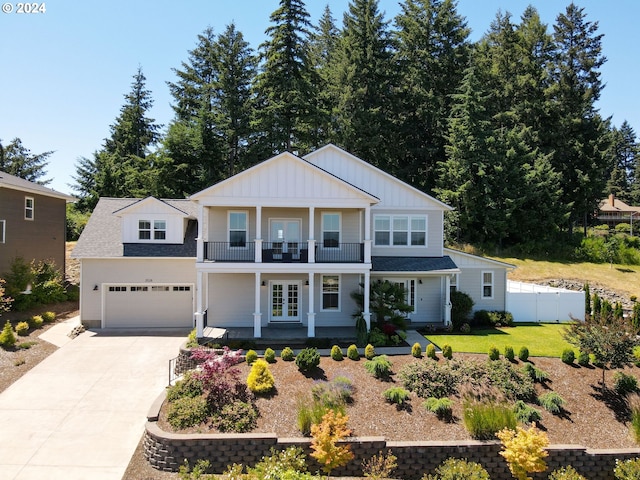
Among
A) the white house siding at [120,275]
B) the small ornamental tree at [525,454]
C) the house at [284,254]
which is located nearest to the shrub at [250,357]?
the house at [284,254]

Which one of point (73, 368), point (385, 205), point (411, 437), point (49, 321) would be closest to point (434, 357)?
point (411, 437)

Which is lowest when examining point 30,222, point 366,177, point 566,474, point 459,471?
point 566,474

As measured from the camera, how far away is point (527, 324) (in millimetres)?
21109

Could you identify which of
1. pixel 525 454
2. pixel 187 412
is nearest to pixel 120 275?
pixel 187 412

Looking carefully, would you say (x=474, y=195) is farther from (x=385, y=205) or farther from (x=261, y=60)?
(x=261, y=60)

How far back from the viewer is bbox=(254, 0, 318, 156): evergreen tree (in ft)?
105

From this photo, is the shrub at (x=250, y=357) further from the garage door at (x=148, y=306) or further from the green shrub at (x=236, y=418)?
the garage door at (x=148, y=306)

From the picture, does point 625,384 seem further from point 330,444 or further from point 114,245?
point 114,245

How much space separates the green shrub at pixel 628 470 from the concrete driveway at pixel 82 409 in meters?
12.1

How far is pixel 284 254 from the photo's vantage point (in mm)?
18562

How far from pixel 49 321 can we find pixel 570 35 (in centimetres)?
4856

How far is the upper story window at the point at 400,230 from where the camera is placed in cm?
2047

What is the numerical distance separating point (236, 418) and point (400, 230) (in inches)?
496

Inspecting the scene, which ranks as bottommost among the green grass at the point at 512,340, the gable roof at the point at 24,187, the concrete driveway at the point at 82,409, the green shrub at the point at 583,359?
the concrete driveway at the point at 82,409
